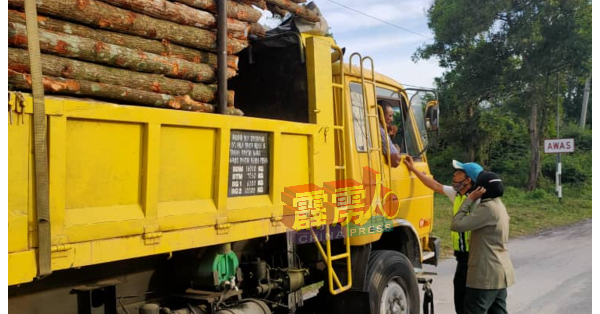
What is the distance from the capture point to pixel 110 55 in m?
3.25

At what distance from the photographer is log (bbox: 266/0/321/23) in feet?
15.2

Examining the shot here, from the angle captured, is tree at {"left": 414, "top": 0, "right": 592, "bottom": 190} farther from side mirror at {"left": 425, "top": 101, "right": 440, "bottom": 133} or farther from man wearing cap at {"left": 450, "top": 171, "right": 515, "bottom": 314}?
man wearing cap at {"left": 450, "top": 171, "right": 515, "bottom": 314}

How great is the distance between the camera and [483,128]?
2505cm

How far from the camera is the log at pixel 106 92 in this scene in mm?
2656

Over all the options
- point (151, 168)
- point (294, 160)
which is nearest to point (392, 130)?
point (294, 160)

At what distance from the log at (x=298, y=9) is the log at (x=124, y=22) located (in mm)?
741

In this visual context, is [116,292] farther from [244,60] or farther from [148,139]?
[244,60]

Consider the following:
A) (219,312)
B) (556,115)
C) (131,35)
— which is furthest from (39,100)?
(556,115)

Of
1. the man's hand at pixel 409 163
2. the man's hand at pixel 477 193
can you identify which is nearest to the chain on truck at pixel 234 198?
the man's hand at pixel 409 163

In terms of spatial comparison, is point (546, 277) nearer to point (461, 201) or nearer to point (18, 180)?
point (461, 201)

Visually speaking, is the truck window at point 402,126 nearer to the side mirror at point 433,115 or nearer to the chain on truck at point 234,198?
the chain on truck at point 234,198

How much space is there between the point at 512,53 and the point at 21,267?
22502mm

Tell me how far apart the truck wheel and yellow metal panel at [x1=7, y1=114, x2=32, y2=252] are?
9.87 feet

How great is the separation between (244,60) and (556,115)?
78.8ft
